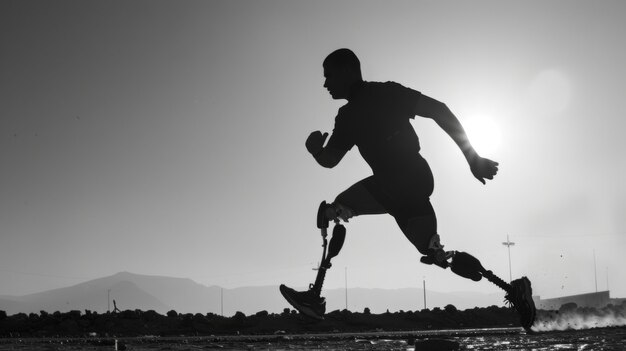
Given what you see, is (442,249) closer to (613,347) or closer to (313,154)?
(313,154)

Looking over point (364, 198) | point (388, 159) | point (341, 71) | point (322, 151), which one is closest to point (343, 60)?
point (341, 71)

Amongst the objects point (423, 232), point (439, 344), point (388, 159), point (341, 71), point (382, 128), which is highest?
point (341, 71)

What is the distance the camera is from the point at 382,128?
220 inches

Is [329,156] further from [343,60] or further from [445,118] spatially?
[445,118]

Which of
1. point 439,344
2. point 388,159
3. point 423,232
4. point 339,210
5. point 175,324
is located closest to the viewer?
point 388,159

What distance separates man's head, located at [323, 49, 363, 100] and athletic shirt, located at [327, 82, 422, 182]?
0.28 ft

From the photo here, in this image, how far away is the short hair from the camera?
5727mm

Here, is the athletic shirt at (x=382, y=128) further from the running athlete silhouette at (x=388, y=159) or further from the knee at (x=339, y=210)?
the knee at (x=339, y=210)

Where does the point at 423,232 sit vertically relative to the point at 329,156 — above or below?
below

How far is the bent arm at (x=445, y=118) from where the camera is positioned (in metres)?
5.72

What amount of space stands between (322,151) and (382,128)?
0.61 meters

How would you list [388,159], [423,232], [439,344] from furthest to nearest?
[439,344], [423,232], [388,159]

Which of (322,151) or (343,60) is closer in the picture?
(343,60)

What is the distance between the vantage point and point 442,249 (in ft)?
18.9
